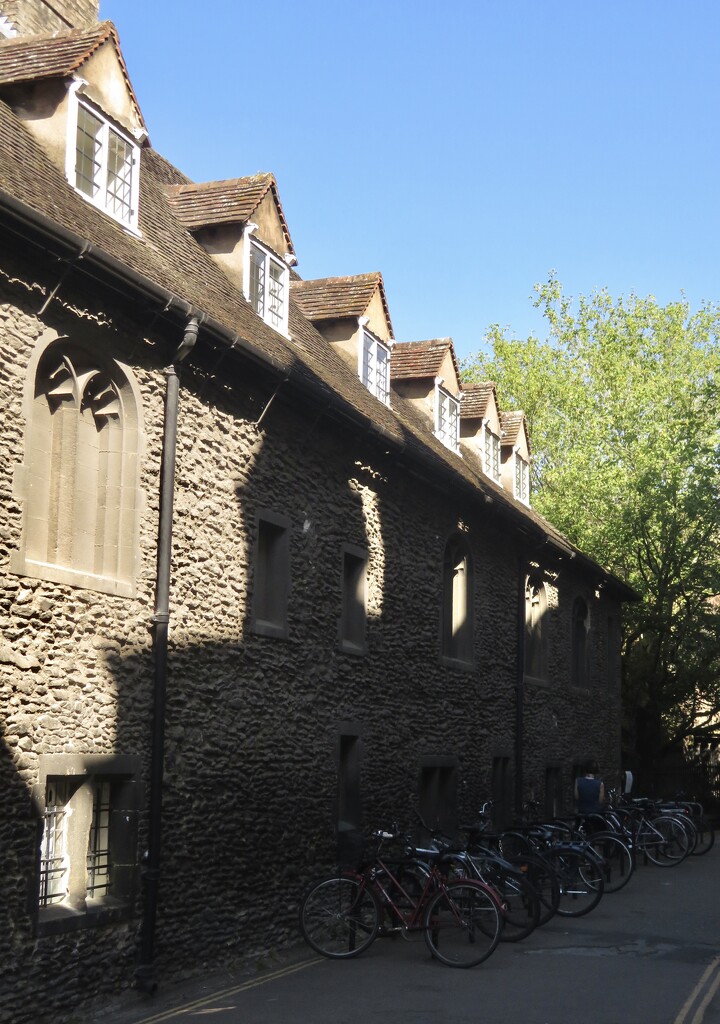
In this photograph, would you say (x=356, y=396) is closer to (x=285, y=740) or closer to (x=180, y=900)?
(x=285, y=740)

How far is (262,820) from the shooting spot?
42.9ft

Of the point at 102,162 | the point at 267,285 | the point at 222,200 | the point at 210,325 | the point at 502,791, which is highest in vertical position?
the point at 222,200

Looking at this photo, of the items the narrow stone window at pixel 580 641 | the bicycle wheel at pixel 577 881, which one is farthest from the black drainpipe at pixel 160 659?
the narrow stone window at pixel 580 641

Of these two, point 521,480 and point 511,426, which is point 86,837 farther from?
point 511,426

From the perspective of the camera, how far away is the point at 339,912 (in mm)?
12406

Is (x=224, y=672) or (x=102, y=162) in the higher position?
(x=102, y=162)

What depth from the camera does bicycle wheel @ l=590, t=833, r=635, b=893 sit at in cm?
1772

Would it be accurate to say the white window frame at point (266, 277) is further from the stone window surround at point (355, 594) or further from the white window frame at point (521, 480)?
the white window frame at point (521, 480)

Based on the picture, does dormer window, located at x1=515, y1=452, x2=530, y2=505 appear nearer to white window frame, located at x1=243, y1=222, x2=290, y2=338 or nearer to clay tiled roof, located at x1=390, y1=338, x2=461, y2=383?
clay tiled roof, located at x1=390, y1=338, x2=461, y2=383

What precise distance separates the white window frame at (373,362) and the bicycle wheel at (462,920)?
8.38 metres

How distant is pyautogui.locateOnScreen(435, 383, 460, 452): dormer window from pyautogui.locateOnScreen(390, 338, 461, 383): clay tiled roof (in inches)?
13.4

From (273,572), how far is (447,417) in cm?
874

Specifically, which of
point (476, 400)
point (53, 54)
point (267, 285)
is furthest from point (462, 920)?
point (476, 400)

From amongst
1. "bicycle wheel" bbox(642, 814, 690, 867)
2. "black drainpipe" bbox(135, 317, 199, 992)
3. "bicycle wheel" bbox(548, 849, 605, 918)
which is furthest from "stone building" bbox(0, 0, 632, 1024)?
"bicycle wheel" bbox(642, 814, 690, 867)
